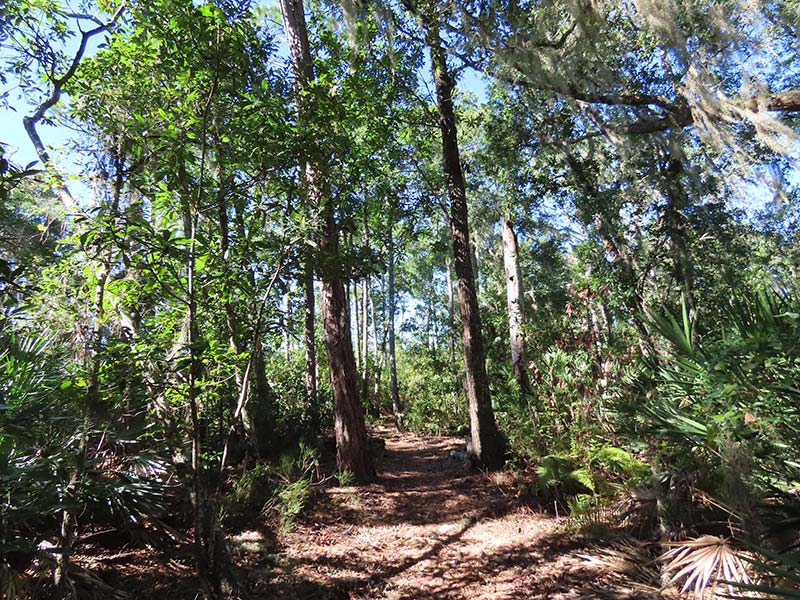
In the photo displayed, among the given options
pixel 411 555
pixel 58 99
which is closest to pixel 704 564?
pixel 411 555

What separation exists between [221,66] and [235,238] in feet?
4.09

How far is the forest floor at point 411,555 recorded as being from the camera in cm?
324

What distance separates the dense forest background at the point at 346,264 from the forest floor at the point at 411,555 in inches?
15.4

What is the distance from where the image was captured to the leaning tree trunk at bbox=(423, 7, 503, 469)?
617cm

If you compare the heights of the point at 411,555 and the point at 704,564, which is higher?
the point at 704,564

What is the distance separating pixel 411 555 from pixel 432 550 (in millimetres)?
237

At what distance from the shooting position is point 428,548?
4203 mm

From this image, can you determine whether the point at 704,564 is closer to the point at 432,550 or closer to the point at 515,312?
the point at 432,550

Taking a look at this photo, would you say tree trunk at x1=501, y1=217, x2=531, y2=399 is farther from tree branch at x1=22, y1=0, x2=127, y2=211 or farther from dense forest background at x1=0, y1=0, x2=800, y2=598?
tree branch at x1=22, y1=0, x2=127, y2=211

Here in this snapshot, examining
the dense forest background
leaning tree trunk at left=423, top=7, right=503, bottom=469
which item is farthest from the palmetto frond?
leaning tree trunk at left=423, top=7, right=503, bottom=469

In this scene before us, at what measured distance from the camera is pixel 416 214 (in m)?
7.69

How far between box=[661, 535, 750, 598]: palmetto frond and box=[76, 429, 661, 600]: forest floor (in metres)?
0.29

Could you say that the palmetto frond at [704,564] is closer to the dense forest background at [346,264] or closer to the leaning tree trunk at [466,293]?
the dense forest background at [346,264]

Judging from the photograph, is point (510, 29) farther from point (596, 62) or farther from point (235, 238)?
point (235, 238)
